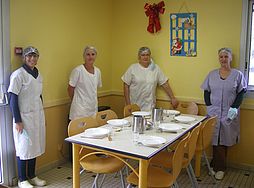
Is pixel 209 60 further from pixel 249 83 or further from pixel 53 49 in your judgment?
pixel 53 49

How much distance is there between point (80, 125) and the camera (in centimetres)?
280

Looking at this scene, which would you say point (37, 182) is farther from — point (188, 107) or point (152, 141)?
point (188, 107)

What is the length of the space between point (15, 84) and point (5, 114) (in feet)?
1.21

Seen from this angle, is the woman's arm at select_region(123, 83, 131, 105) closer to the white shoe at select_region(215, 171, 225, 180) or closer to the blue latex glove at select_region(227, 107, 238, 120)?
the blue latex glove at select_region(227, 107, 238, 120)

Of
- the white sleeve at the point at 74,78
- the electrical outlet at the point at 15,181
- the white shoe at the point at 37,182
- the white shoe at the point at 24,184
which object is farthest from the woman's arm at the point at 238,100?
the electrical outlet at the point at 15,181

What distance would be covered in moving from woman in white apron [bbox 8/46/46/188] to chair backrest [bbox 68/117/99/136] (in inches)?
19.9

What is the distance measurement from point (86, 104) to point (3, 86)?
0.98 metres

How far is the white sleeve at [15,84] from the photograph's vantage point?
280cm

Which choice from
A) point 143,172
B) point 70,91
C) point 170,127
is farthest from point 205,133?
point 70,91

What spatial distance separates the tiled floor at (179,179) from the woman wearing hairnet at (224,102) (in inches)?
4.7

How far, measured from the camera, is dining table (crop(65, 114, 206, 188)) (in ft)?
6.92

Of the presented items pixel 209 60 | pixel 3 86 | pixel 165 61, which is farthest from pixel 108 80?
pixel 3 86

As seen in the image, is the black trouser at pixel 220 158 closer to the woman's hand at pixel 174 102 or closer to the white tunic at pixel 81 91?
the woman's hand at pixel 174 102

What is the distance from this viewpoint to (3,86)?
2908mm
